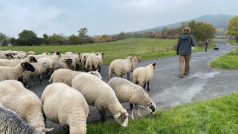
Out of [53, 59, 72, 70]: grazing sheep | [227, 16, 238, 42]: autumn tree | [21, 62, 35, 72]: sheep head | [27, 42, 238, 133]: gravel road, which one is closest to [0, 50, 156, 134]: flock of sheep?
[27, 42, 238, 133]: gravel road

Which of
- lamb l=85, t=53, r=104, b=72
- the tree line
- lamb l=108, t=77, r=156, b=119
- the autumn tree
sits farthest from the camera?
the autumn tree

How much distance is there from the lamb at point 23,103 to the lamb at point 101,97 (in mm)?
1868

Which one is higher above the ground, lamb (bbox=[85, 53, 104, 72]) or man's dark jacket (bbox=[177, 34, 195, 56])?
man's dark jacket (bbox=[177, 34, 195, 56])

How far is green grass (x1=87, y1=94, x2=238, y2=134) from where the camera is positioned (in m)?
10.7

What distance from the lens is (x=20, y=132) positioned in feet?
26.3

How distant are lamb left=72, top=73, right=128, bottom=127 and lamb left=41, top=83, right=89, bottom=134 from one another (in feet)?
3.40

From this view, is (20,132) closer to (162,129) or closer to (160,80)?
(162,129)

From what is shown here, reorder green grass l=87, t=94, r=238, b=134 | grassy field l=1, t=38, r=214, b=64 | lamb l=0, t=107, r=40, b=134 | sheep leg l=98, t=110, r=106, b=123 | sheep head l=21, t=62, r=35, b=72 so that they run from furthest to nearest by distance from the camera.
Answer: grassy field l=1, t=38, r=214, b=64
sheep head l=21, t=62, r=35, b=72
sheep leg l=98, t=110, r=106, b=123
green grass l=87, t=94, r=238, b=134
lamb l=0, t=107, r=40, b=134

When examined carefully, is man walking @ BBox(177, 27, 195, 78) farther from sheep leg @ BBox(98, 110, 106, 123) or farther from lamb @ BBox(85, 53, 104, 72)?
sheep leg @ BBox(98, 110, 106, 123)

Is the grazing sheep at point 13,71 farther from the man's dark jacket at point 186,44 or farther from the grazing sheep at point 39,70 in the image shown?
the man's dark jacket at point 186,44

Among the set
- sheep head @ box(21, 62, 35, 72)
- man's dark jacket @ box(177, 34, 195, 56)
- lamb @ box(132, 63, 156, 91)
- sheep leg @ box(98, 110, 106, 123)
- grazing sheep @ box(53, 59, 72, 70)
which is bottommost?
sheep leg @ box(98, 110, 106, 123)

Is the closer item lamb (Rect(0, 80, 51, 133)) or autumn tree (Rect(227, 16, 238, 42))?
lamb (Rect(0, 80, 51, 133))

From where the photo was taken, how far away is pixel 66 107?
31.3 feet

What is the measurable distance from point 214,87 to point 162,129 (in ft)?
25.1
